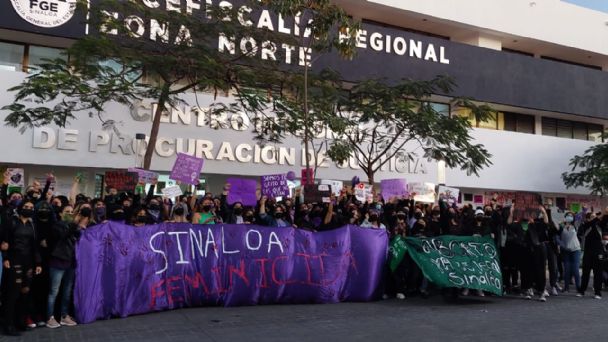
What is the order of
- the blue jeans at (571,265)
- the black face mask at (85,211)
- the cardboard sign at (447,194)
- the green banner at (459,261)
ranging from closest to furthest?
the black face mask at (85,211), the green banner at (459,261), the blue jeans at (571,265), the cardboard sign at (447,194)

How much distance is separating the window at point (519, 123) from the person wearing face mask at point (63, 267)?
23769 mm

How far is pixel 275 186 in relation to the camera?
12125 millimetres

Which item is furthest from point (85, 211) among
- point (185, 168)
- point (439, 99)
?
point (439, 99)

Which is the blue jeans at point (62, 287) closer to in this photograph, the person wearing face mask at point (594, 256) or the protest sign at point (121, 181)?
the protest sign at point (121, 181)

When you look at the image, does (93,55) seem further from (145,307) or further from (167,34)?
(145,307)

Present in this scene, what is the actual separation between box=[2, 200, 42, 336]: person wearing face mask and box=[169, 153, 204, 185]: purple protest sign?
5.49 m

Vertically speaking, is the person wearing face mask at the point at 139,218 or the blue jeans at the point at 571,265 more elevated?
the person wearing face mask at the point at 139,218

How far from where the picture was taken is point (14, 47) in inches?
727

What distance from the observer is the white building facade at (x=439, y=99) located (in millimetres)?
18016

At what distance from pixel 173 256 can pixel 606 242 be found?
353 inches

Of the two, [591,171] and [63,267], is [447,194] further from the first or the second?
[591,171]

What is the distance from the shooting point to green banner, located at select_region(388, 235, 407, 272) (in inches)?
402

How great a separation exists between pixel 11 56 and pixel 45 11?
2014 millimetres

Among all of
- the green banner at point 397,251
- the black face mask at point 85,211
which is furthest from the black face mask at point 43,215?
the green banner at point 397,251
